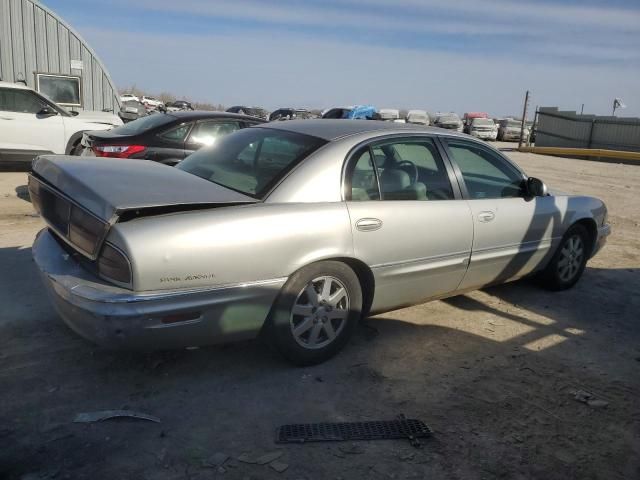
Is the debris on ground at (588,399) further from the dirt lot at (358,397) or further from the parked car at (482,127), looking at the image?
the parked car at (482,127)

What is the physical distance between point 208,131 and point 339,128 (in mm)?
4334

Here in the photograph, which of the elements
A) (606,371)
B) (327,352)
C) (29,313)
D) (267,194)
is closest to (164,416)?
(327,352)

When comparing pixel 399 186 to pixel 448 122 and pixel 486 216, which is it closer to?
pixel 486 216

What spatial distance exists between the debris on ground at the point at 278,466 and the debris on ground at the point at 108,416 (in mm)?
699

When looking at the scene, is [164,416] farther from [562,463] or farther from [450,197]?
[450,197]

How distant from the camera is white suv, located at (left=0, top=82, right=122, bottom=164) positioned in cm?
1041

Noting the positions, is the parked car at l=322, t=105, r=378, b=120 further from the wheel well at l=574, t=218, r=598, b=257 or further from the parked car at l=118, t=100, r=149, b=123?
the wheel well at l=574, t=218, r=598, b=257

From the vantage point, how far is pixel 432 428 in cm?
297

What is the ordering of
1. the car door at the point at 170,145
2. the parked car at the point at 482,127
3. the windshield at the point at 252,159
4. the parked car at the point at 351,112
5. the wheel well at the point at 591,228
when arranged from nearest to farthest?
the windshield at the point at 252,159, the wheel well at the point at 591,228, the car door at the point at 170,145, the parked car at the point at 351,112, the parked car at the point at 482,127

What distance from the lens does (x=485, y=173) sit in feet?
15.3

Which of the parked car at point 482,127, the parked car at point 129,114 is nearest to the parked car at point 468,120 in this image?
the parked car at point 482,127

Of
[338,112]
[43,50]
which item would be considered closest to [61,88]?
[43,50]

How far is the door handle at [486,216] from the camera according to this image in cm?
427

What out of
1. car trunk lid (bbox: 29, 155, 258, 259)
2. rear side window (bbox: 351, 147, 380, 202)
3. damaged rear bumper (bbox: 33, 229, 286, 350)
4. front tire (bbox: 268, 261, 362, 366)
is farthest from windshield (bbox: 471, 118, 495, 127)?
damaged rear bumper (bbox: 33, 229, 286, 350)
